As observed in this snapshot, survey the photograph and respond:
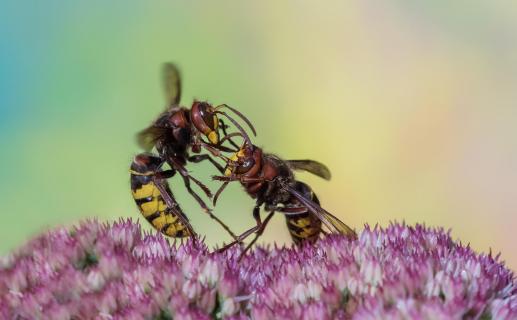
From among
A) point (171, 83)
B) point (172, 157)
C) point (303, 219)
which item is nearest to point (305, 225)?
point (303, 219)

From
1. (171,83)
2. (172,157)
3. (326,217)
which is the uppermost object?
(171,83)

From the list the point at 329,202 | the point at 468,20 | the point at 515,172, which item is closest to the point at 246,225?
the point at 329,202

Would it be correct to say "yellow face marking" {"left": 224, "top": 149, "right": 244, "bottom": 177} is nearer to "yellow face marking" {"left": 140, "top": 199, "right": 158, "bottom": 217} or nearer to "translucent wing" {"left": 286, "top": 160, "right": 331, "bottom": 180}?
"yellow face marking" {"left": 140, "top": 199, "right": 158, "bottom": 217}

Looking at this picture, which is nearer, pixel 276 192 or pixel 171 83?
pixel 276 192

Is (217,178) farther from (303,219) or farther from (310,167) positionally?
(310,167)

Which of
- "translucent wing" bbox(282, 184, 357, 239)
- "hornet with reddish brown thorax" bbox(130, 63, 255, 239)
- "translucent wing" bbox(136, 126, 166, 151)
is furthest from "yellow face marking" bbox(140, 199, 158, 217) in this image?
"translucent wing" bbox(282, 184, 357, 239)

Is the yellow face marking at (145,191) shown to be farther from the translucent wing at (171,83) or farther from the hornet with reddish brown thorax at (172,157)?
the translucent wing at (171,83)

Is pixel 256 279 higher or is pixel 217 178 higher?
pixel 217 178
